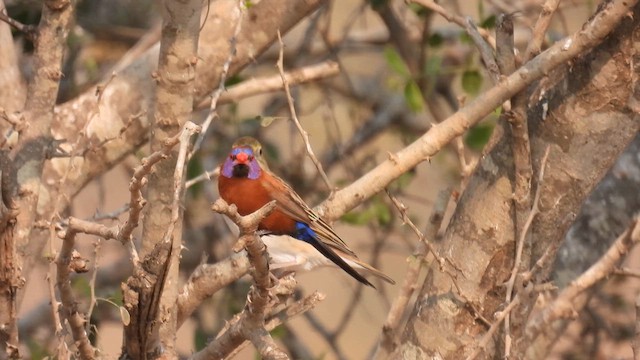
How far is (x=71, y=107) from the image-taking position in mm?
4242

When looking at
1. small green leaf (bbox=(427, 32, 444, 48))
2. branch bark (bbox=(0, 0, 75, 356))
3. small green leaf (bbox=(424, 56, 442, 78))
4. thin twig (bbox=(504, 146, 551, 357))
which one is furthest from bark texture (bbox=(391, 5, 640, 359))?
small green leaf (bbox=(427, 32, 444, 48))

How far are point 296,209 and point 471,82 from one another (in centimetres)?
144

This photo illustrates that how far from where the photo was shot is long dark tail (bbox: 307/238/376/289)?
4.07 metres

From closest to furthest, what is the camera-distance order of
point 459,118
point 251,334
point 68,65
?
point 251,334 → point 459,118 → point 68,65

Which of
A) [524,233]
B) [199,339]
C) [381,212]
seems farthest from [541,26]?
[199,339]

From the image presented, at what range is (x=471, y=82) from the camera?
510cm

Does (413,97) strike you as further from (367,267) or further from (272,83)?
(367,267)

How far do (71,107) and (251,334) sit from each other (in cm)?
174

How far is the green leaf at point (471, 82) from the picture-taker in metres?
5.09

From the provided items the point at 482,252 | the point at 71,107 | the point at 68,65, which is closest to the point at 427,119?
the point at 68,65

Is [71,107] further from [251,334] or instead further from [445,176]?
[445,176]

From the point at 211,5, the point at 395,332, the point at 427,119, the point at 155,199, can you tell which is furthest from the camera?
the point at 427,119

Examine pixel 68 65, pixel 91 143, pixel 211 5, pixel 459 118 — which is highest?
pixel 68 65

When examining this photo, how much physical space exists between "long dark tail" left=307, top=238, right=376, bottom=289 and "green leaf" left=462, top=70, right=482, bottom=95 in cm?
126
